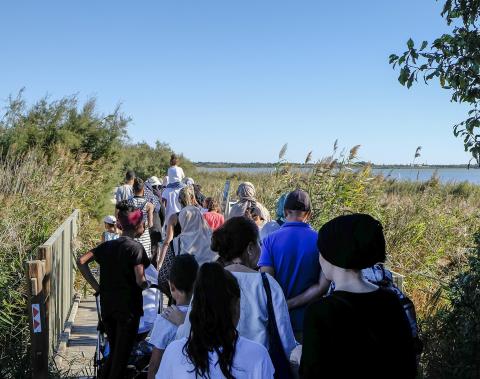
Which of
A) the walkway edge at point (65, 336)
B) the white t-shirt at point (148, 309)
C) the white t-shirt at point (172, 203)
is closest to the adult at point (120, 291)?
the white t-shirt at point (148, 309)

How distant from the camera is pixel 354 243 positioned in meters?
2.23

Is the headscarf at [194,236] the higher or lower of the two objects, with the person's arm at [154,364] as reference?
higher

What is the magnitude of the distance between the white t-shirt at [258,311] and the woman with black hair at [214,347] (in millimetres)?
660

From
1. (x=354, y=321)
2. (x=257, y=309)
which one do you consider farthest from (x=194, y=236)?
(x=354, y=321)

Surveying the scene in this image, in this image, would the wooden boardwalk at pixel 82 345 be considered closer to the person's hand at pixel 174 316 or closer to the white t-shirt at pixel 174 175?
the person's hand at pixel 174 316

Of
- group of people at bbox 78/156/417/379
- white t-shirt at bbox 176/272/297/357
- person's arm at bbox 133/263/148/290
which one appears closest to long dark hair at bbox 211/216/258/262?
group of people at bbox 78/156/417/379

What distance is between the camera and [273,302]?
3049 mm

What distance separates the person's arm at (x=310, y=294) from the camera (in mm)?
3832

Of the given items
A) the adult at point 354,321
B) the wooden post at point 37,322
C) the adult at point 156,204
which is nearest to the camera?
the adult at point 354,321

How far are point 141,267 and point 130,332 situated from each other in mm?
536

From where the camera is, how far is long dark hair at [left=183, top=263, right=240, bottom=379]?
2287 millimetres

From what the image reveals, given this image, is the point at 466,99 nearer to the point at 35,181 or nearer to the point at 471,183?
the point at 35,181

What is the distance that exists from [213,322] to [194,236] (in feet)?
12.0

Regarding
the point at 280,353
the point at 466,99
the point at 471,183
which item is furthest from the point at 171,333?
the point at 471,183
